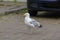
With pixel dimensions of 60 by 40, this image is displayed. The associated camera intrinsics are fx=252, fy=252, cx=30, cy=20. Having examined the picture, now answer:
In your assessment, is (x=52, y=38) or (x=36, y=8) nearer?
(x=52, y=38)

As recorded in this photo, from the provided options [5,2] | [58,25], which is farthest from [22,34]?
[5,2]

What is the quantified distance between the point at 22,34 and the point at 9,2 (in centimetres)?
932

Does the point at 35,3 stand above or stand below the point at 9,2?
above

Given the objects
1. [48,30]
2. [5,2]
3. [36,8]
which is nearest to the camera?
[48,30]

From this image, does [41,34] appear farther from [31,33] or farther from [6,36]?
[6,36]

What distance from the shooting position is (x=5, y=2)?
1566 cm

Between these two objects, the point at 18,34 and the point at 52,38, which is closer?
the point at 52,38

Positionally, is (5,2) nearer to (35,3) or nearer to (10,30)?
(35,3)

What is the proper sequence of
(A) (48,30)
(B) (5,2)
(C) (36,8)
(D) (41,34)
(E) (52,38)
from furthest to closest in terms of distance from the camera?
1. (B) (5,2)
2. (C) (36,8)
3. (A) (48,30)
4. (D) (41,34)
5. (E) (52,38)

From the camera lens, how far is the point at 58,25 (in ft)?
26.1

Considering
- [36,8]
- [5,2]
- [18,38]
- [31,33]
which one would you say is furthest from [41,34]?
[5,2]

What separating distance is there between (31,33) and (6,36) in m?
0.74

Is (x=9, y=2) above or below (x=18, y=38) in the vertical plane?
below

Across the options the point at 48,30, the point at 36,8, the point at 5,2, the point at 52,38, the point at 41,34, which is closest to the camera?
the point at 52,38
